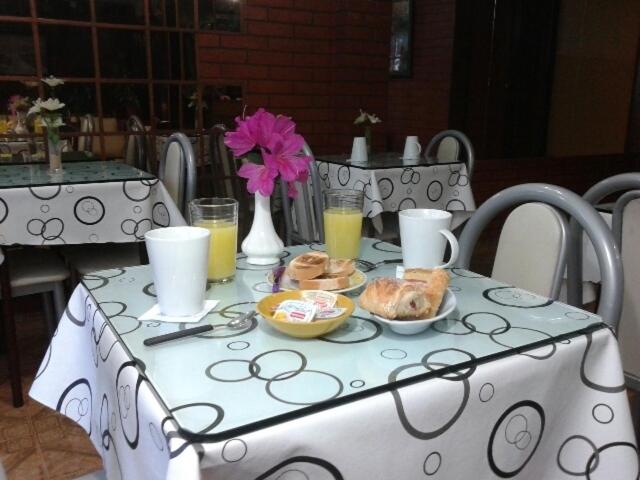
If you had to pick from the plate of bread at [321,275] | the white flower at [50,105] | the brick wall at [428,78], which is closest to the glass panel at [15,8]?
the white flower at [50,105]

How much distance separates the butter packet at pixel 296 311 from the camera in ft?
2.57

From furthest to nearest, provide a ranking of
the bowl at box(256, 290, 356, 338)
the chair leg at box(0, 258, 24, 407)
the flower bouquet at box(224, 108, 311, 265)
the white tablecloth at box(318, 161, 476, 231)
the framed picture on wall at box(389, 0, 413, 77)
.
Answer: the framed picture on wall at box(389, 0, 413, 77)
the white tablecloth at box(318, 161, 476, 231)
the chair leg at box(0, 258, 24, 407)
the flower bouquet at box(224, 108, 311, 265)
the bowl at box(256, 290, 356, 338)

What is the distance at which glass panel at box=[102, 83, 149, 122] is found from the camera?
317 cm

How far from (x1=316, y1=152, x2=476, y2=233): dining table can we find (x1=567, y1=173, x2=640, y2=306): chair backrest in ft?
4.49

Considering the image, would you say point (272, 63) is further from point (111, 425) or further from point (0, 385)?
point (111, 425)

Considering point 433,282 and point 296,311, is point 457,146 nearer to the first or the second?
point 433,282

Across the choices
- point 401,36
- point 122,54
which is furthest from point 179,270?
point 401,36

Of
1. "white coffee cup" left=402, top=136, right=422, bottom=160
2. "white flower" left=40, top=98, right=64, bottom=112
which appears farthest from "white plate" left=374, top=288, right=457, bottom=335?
"white coffee cup" left=402, top=136, right=422, bottom=160

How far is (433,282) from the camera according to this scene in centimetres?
86

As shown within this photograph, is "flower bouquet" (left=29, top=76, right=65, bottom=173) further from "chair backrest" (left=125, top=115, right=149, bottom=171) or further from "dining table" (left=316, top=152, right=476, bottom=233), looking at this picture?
"dining table" (left=316, top=152, right=476, bottom=233)

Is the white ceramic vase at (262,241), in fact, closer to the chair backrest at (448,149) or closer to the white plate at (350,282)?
the white plate at (350,282)

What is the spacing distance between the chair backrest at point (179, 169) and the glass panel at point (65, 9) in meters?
1.10

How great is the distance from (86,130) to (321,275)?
8.65ft

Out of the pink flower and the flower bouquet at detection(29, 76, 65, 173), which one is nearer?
the pink flower
